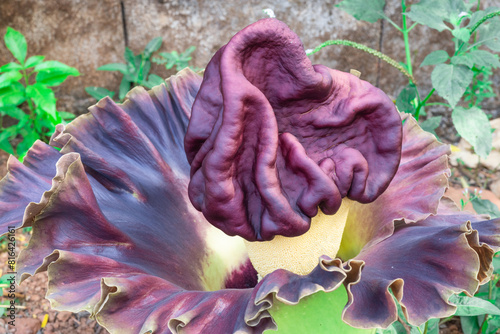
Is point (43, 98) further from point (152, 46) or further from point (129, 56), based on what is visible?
point (152, 46)

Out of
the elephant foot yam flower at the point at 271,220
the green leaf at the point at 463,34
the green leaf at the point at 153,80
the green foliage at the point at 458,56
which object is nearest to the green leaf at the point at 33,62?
the green leaf at the point at 153,80

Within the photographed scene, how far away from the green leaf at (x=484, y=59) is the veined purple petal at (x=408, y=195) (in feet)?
1.87

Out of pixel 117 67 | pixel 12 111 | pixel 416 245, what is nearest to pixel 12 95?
pixel 12 111

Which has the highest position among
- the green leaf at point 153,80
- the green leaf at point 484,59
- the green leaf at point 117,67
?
the green leaf at point 484,59

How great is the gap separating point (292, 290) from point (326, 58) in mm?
2795

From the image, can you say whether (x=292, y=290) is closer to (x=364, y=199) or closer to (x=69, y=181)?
(x=364, y=199)

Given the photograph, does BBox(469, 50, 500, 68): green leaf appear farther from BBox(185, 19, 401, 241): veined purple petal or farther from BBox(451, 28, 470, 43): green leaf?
BBox(185, 19, 401, 241): veined purple petal

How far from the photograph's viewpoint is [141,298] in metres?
1.26

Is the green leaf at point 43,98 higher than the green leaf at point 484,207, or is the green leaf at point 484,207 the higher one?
the green leaf at point 43,98

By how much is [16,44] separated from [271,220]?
245 centimetres

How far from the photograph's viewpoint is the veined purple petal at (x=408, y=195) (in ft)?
4.96

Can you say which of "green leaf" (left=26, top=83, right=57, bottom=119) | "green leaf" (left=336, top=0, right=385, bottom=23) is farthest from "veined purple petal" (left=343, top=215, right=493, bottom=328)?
"green leaf" (left=26, top=83, right=57, bottom=119)

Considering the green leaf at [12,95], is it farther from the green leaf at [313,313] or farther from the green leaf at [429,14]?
the green leaf at [313,313]

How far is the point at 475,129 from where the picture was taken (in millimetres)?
2289
